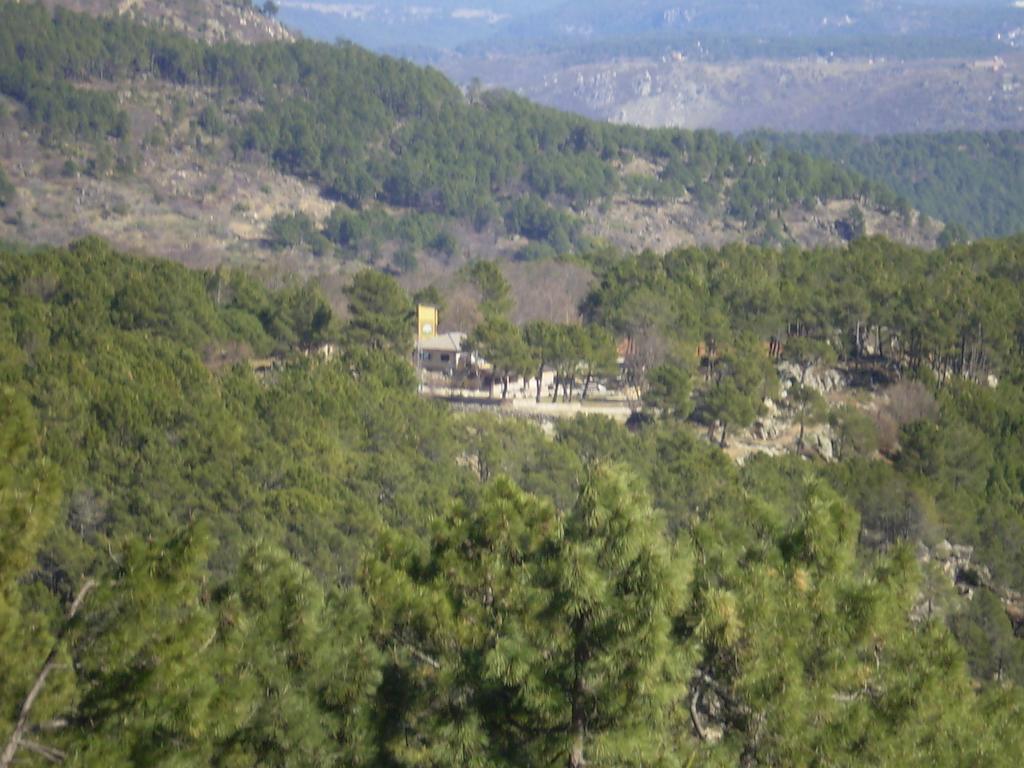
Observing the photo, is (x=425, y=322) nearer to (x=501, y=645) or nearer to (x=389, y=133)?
(x=501, y=645)

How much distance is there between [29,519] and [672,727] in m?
3.55

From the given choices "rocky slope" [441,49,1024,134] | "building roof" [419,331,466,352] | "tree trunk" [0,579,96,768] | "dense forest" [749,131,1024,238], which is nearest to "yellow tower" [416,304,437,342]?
"building roof" [419,331,466,352]

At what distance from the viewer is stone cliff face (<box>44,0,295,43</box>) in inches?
3142

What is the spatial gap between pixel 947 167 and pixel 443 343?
78247 millimetres

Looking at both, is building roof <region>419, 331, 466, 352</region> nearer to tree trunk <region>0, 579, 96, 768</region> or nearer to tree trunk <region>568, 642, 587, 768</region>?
tree trunk <region>0, 579, 96, 768</region>

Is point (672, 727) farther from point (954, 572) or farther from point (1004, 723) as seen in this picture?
point (954, 572)

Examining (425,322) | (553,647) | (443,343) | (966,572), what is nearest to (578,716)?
A: (553,647)

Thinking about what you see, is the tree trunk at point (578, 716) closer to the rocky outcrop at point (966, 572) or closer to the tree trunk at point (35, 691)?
the tree trunk at point (35, 691)

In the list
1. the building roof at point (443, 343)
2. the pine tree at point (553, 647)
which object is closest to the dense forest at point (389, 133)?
the building roof at point (443, 343)

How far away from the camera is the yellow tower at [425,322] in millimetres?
32650

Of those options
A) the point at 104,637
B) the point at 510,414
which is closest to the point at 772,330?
the point at 510,414

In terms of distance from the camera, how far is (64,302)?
26.2 m

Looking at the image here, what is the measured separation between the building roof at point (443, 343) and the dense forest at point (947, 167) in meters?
65.3

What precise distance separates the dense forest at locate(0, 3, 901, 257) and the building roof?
30453mm
